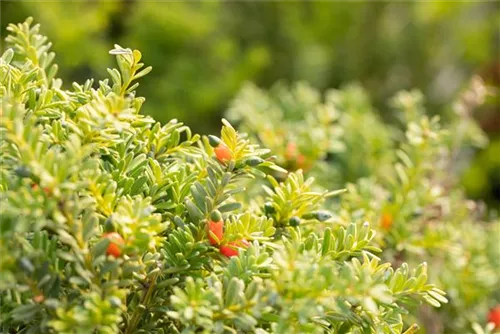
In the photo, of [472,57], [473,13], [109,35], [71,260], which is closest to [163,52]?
[109,35]

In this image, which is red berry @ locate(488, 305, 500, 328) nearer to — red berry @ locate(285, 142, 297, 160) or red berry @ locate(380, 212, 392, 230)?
red berry @ locate(380, 212, 392, 230)

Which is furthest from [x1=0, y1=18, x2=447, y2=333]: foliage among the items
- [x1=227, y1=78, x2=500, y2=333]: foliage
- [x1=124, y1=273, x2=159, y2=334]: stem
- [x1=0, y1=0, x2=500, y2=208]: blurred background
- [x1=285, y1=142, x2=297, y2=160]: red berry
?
[x1=0, y1=0, x2=500, y2=208]: blurred background

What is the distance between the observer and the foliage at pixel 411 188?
1.31 meters

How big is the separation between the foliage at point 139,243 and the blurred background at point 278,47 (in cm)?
149

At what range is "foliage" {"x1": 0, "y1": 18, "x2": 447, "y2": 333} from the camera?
72 centimetres

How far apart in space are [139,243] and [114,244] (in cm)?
3

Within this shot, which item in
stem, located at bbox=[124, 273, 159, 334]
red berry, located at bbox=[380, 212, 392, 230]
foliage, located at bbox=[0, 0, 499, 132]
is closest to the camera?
stem, located at bbox=[124, 273, 159, 334]

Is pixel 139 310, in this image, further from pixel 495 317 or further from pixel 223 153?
pixel 495 317

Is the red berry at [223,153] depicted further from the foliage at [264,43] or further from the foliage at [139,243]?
the foliage at [264,43]

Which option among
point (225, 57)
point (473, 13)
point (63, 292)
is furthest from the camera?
point (473, 13)

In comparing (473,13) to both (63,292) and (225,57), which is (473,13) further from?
(63,292)

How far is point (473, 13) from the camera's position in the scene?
3.11 m

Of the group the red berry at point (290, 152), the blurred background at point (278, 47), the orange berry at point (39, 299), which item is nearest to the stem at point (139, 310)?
the orange berry at point (39, 299)

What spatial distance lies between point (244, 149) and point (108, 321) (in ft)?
0.94
